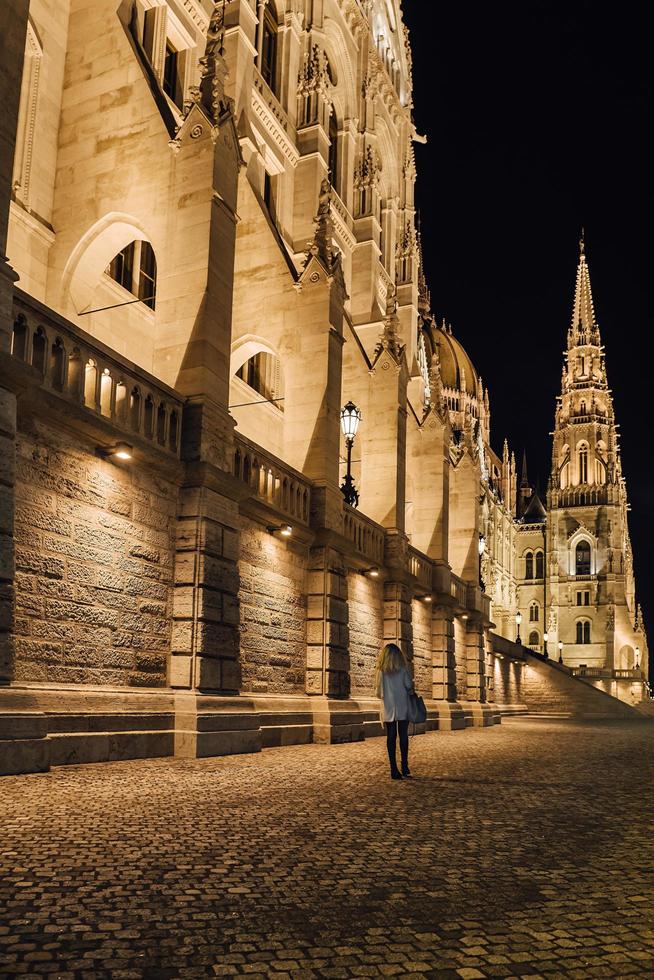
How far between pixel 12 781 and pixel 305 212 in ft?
64.8

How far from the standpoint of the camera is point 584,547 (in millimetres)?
97438

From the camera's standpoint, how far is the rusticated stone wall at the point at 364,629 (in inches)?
805

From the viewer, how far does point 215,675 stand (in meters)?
12.8

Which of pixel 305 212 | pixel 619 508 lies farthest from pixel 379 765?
pixel 619 508

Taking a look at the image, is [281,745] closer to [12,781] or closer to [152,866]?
[12,781]

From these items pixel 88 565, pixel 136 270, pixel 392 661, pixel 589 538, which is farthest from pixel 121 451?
pixel 589 538

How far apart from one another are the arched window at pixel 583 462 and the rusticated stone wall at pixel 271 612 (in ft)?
285

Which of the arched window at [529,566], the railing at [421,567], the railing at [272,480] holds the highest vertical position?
the arched window at [529,566]

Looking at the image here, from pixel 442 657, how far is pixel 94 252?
17001 millimetres

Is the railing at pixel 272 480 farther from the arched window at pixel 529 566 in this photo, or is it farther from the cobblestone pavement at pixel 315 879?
the arched window at pixel 529 566

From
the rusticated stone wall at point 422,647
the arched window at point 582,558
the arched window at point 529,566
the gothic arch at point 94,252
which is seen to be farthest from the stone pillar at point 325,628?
the arched window at point 529,566

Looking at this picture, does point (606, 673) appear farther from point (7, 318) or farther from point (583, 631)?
point (7, 318)

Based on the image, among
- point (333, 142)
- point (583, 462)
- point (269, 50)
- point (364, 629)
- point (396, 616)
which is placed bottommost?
point (364, 629)

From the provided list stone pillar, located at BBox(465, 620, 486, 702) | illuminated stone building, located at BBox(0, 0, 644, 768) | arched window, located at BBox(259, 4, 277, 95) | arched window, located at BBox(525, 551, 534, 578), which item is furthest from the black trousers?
arched window, located at BBox(525, 551, 534, 578)
